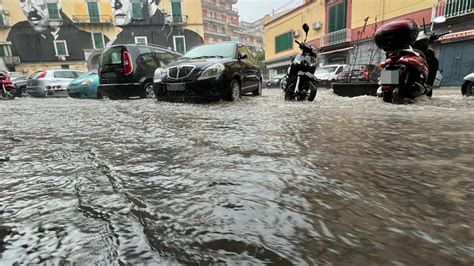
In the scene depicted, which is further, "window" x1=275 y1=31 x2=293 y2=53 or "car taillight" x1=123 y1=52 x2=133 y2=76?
"window" x1=275 y1=31 x2=293 y2=53

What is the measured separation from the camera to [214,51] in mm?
6180

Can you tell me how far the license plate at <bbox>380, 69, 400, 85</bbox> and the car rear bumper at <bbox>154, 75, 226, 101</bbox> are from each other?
107 inches

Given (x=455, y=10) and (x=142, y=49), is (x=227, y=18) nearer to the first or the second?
(x=455, y=10)

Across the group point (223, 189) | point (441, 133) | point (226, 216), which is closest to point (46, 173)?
point (223, 189)

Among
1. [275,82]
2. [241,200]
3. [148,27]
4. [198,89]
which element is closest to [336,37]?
[275,82]

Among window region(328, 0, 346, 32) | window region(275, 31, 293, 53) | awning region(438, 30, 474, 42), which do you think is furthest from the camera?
window region(275, 31, 293, 53)

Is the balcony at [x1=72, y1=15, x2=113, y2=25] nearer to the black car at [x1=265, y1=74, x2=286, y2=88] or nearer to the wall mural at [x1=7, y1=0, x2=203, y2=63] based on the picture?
the wall mural at [x1=7, y1=0, x2=203, y2=63]

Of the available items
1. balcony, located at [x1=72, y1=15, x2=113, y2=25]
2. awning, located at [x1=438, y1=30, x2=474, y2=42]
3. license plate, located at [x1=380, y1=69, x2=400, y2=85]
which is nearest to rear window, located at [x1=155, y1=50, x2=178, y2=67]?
license plate, located at [x1=380, y1=69, x2=400, y2=85]

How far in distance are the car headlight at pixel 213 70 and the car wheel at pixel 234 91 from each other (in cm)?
40

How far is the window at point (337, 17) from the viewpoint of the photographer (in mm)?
20656

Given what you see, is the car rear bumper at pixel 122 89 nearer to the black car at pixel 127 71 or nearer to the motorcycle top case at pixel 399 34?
the black car at pixel 127 71

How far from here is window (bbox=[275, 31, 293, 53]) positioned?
26938mm

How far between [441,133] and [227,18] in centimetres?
6584

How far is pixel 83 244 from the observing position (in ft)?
2.96
